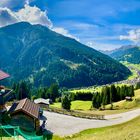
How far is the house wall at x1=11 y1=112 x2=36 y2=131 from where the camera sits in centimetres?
5950

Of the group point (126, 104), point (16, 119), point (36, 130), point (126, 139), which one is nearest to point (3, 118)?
point (16, 119)

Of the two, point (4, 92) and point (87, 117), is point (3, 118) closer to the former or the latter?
point (4, 92)

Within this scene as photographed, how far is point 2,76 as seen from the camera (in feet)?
207

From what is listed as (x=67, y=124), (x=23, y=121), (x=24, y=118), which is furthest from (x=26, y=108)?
(x=67, y=124)

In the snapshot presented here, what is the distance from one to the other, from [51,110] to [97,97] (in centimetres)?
A: 8592

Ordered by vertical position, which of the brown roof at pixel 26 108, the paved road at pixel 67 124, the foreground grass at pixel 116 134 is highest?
the brown roof at pixel 26 108

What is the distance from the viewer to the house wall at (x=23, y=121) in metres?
59.5

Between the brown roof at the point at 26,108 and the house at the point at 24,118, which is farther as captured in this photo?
the brown roof at the point at 26,108

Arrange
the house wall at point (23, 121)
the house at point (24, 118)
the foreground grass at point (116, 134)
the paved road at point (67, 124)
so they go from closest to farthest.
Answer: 1. the foreground grass at point (116, 134)
2. the house at point (24, 118)
3. the house wall at point (23, 121)
4. the paved road at point (67, 124)

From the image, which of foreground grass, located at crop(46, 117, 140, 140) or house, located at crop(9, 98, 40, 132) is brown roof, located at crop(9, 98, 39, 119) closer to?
house, located at crop(9, 98, 40, 132)

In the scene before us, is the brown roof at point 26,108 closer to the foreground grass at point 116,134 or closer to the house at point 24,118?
the house at point 24,118

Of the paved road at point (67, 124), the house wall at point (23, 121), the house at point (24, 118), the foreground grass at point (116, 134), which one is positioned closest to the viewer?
the foreground grass at point (116, 134)

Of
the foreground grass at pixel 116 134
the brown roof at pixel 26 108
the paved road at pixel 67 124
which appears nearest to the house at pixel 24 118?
the brown roof at pixel 26 108

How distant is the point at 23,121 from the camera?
5997 cm
